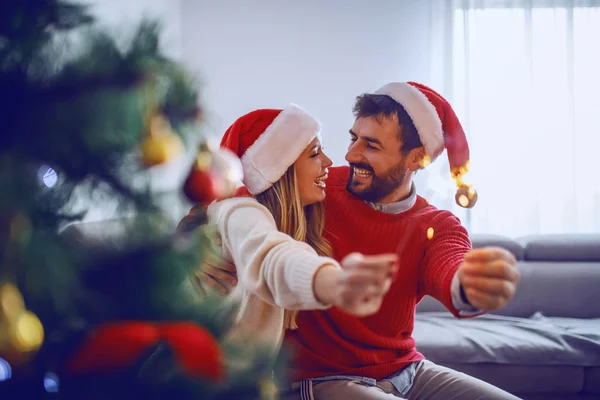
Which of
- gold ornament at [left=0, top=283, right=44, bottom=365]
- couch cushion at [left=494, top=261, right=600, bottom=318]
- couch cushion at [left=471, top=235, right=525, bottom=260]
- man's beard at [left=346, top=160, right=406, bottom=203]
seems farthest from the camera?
couch cushion at [left=471, top=235, right=525, bottom=260]

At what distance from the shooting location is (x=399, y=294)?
56.0 inches

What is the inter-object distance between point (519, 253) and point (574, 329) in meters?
0.58

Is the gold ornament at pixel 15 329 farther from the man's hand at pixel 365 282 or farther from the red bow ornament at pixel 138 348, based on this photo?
the man's hand at pixel 365 282

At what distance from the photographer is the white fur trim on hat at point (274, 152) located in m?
1.24

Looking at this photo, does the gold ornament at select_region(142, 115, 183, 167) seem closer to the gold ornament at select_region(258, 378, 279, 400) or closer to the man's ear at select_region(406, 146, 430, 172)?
the gold ornament at select_region(258, 378, 279, 400)

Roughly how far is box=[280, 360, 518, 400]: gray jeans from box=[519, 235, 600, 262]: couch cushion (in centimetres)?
193

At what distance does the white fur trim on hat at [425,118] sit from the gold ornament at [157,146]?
109 cm

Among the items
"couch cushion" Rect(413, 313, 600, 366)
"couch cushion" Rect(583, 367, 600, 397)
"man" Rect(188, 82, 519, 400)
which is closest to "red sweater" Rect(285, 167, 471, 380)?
"man" Rect(188, 82, 519, 400)

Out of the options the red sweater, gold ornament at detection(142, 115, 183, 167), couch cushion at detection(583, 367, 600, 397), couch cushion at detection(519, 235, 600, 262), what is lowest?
couch cushion at detection(583, 367, 600, 397)

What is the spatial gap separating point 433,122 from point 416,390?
667 mm

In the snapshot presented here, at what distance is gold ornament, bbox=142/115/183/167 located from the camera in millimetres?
543

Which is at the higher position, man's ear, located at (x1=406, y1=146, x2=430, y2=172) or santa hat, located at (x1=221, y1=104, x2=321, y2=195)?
santa hat, located at (x1=221, y1=104, x2=321, y2=195)

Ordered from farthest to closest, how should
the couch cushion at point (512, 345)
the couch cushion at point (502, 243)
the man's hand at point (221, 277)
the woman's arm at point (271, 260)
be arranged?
1. the couch cushion at point (502, 243)
2. the couch cushion at point (512, 345)
3. the man's hand at point (221, 277)
4. the woman's arm at point (271, 260)

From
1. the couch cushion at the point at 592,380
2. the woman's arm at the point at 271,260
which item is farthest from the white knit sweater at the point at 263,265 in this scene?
the couch cushion at the point at 592,380
